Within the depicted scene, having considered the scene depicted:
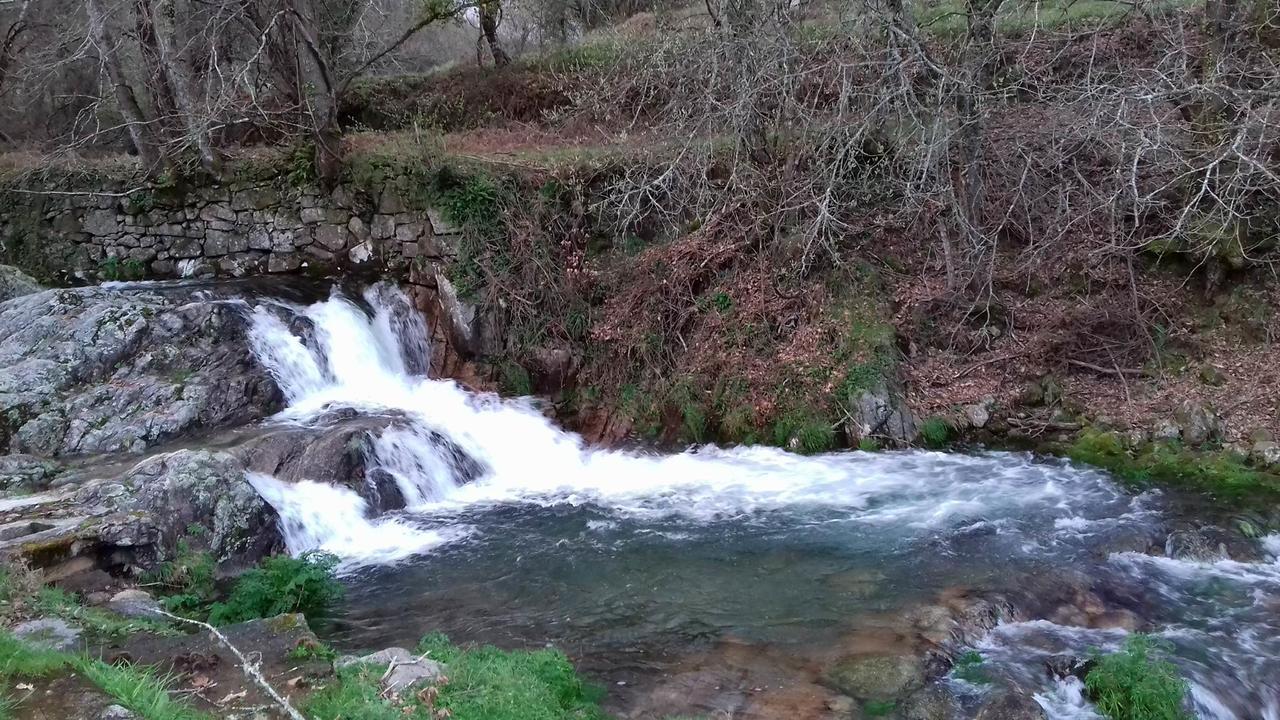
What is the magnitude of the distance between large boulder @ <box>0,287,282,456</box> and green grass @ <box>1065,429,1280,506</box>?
9055 millimetres

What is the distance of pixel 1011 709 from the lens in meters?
5.02

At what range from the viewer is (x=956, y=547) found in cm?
736

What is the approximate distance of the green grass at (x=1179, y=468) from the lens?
806 centimetres

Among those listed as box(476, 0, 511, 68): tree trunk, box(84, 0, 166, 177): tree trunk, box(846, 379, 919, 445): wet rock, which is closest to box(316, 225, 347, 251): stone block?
box(84, 0, 166, 177): tree trunk

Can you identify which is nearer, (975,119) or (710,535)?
(710,535)

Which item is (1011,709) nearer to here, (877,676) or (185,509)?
(877,676)

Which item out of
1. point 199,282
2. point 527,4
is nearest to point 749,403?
point 199,282

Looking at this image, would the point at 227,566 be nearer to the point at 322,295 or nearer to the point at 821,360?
the point at 322,295

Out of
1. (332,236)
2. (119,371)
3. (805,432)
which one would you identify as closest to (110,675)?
(119,371)

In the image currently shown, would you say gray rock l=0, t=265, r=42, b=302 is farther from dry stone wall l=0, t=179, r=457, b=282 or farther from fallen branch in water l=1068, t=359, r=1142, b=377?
fallen branch in water l=1068, t=359, r=1142, b=377

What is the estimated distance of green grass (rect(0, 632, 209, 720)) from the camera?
3885 mm

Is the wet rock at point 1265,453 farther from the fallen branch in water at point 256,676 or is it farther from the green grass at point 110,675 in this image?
the green grass at point 110,675

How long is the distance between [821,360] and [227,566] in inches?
262

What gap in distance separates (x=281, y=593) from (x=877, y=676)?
425 cm
